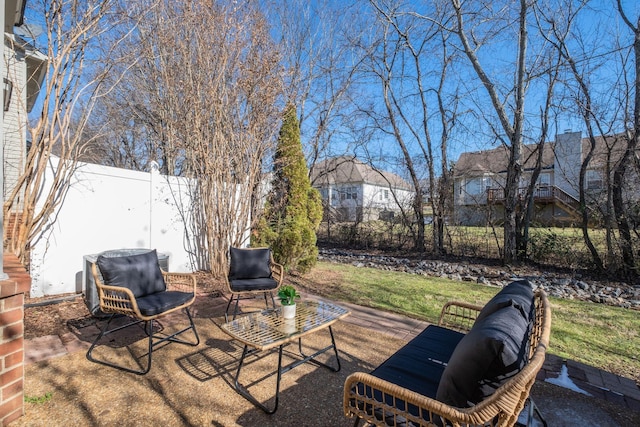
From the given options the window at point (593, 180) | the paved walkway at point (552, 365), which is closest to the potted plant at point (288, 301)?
the paved walkway at point (552, 365)

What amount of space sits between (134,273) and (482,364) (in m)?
3.10

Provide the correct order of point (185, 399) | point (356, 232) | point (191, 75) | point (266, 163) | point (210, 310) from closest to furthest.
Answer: point (185, 399) < point (210, 310) < point (191, 75) < point (266, 163) < point (356, 232)

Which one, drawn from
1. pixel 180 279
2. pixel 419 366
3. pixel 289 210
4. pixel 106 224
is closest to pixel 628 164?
pixel 289 210

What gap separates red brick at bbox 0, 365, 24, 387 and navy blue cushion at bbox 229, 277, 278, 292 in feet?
6.40

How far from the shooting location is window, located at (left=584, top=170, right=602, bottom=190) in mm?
7187

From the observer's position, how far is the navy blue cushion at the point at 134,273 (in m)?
3.02

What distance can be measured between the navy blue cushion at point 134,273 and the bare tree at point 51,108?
1422 mm

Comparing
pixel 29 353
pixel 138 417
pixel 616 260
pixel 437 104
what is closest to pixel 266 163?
pixel 29 353

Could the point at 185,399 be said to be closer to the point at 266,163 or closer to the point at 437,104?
the point at 266,163

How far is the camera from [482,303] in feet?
15.4

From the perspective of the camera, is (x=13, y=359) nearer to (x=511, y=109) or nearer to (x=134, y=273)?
(x=134, y=273)

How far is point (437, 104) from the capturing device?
9.98m

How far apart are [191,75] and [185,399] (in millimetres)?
4969

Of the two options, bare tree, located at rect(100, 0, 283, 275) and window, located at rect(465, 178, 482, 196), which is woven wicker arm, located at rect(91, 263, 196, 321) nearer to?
bare tree, located at rect(100, 0, 283, 275)
